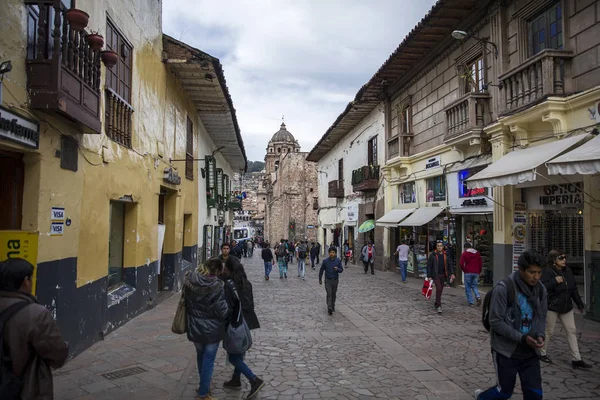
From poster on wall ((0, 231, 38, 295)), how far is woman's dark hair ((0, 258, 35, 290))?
5.60ft

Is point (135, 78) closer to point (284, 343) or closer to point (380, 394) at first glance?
point (284, 343)

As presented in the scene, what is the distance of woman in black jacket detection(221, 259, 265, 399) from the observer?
485 centimetres

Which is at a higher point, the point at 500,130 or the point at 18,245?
the point at 500,130

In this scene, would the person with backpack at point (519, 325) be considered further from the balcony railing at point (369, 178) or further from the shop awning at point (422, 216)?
the balcony railing at point (369, 178)

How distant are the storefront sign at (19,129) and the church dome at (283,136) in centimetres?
6166

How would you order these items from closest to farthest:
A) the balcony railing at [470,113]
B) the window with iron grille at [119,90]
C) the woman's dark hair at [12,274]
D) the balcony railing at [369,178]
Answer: the woman's dark hair at [12,274]
the window with iron grille at [119,90]
the balcony railing at [470,113]
the balcony railing at [369,178]

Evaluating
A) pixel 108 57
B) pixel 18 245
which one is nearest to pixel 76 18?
pixel 108 57

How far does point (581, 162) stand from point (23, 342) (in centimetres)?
748

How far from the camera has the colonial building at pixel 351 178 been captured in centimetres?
2111

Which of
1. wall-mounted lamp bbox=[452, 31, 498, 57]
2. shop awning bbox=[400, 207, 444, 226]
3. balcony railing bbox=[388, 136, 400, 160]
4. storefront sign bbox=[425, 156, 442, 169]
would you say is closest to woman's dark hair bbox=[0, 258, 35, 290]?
wall-mounted lamp bbox=[452, 31, 498, 57]

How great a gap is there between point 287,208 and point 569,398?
→ 4374cm

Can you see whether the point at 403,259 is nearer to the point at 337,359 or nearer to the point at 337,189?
the point at 337,359

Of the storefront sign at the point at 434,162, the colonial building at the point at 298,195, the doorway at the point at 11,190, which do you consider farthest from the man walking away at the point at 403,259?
the colonial building at the point at 298,195

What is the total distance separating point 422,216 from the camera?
51.2 ft
